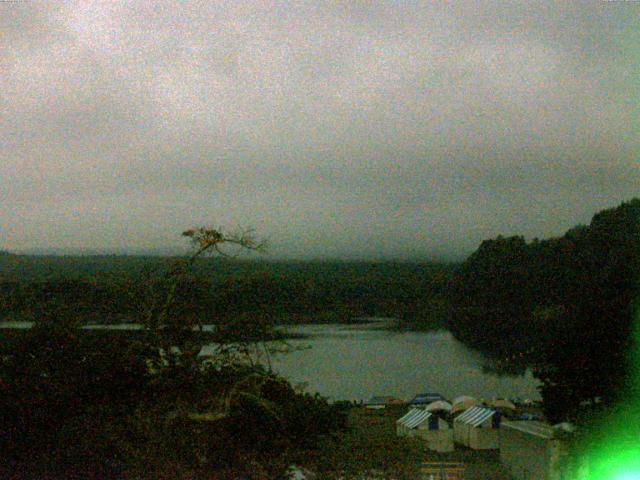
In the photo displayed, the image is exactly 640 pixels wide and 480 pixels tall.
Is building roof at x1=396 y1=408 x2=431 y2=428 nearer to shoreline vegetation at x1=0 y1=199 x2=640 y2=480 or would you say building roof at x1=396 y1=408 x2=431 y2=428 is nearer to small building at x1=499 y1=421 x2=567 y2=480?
small building at x1=499 y1=421 x2=567 y2=480

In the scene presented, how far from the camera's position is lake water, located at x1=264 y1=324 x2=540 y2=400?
2408 cm

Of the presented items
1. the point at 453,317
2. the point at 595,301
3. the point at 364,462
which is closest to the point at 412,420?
the point at 595,301

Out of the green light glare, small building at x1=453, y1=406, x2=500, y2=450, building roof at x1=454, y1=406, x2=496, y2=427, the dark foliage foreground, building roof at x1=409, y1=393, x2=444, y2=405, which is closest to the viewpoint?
the dark foliage foreground

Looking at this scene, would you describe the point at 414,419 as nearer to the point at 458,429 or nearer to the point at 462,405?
the point at 458,429

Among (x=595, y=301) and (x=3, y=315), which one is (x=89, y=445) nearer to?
(x=595, y=301)

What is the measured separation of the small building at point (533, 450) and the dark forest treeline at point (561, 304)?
0.38 metres

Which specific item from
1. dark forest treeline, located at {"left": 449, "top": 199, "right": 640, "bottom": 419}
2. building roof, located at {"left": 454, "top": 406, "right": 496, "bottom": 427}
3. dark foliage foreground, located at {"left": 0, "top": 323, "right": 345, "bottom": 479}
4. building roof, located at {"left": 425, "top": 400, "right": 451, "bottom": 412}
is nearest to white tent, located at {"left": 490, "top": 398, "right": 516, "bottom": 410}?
building roof, located at {"left": 425, "top": 400, "right": 451, "bottom": 412}

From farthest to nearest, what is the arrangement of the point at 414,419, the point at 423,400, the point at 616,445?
the point at 423,400 → the point at 414,419 → the point at 616,445

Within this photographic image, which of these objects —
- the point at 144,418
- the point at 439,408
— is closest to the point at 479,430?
the point at 439,408

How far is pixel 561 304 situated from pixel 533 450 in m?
32.1

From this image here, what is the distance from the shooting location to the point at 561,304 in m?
40.2

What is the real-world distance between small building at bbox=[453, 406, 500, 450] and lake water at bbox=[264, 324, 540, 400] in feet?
17.9

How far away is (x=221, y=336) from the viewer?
5.98m

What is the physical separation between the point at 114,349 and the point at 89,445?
0.77m
